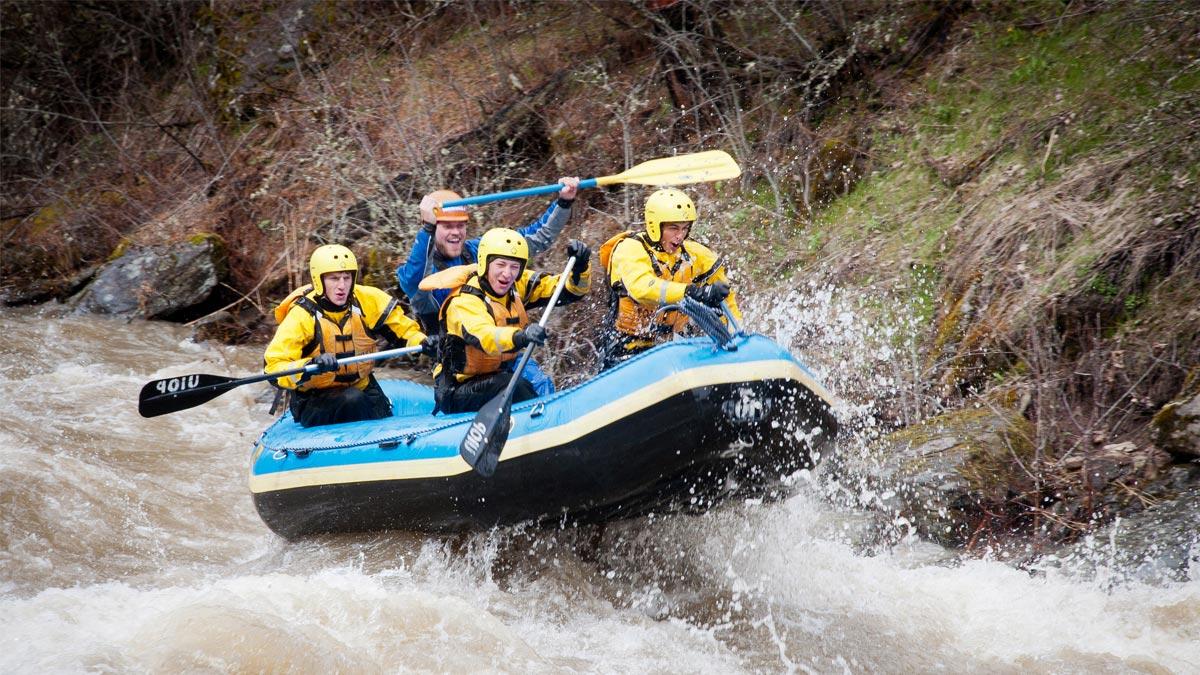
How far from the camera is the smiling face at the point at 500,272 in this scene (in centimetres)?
578

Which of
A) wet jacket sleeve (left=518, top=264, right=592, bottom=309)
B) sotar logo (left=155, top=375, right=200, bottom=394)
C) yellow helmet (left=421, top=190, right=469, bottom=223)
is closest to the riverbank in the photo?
yellow helmet (left=421, top=190, right=469, bottom=223)

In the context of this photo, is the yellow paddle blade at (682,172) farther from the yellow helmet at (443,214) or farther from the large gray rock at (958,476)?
the large gray rock at (958,476)

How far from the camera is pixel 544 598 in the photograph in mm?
5711

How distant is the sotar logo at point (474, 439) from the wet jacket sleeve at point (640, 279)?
1.16 metres

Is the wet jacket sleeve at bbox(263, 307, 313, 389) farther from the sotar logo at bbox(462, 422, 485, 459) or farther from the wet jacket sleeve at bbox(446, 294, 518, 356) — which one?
the sotar logo at bbox(462, 422, 485, 459)

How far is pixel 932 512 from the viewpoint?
605 cm

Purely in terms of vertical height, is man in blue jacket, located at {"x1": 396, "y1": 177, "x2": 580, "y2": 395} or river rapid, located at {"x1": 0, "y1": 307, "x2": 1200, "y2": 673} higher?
man in blue jacket, located at {"x1": 396, "y1": 177, "x2": 580, "y2": 395}

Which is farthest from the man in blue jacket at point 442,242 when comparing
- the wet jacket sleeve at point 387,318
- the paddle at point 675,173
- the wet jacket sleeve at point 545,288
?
the wet jacket sleeve at point 545,288

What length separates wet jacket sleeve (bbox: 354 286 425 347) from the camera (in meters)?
6.63

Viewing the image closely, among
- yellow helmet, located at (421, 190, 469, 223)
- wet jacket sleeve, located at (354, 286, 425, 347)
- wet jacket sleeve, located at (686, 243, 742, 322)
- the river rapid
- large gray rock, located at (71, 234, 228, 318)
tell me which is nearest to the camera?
the river rapid

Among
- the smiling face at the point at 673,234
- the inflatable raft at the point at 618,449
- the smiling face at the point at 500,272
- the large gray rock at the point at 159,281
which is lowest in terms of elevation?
the large gray rock at the point at 159,281

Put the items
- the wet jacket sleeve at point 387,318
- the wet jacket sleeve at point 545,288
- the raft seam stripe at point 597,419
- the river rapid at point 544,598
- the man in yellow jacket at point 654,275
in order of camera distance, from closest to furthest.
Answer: the river rapid at point 544,598
the raft seam stripe at point 597,419
the man in yellow jacket at point 654,275
the wet jacket sleeve at point 545,288
the wet jacket sleeve at point 387,318

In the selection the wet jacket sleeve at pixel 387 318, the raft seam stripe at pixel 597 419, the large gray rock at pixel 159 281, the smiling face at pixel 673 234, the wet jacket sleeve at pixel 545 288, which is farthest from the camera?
the large gray rock at pixel 159 281

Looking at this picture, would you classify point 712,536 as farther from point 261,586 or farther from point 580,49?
point 580,49
